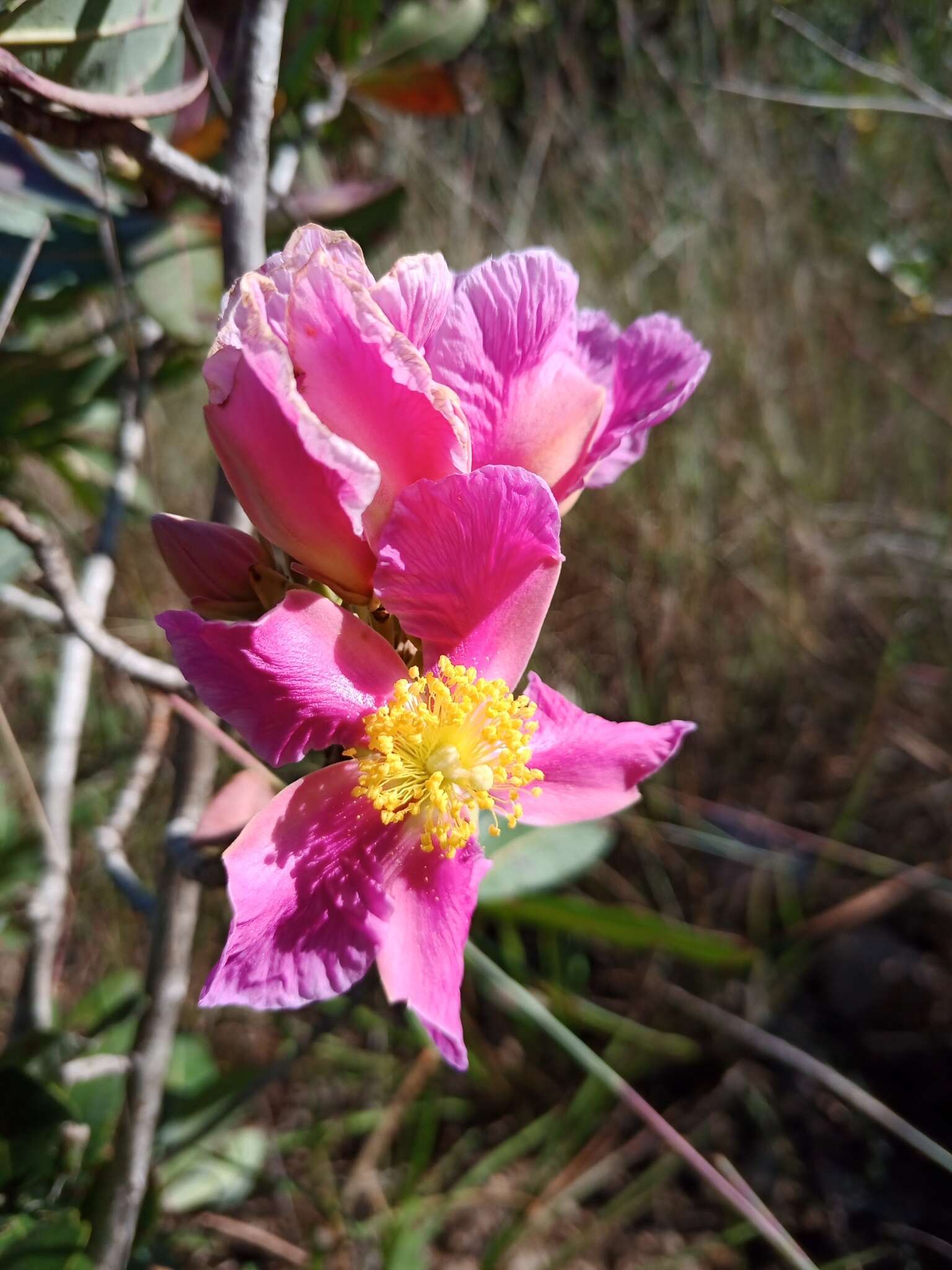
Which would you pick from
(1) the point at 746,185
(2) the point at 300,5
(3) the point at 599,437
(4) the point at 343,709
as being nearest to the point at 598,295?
(1) the point at 746,185

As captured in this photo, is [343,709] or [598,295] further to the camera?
[598,295]

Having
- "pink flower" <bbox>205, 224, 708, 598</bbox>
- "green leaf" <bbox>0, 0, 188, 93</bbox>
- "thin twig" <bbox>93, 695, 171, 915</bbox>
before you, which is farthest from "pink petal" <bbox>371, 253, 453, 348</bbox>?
"thin twig" <bbox>93, 695, 171, 915</bbox>

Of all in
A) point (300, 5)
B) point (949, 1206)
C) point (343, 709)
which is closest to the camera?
point (343, 709)

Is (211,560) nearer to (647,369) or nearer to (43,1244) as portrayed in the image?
(647,369)

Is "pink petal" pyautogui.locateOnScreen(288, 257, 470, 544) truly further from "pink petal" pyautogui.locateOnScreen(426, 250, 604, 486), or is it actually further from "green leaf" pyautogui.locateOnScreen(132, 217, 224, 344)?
"green leaf" pyautogui.locateOnScreen(132, 217, 224, 344)

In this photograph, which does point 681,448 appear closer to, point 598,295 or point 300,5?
point 598,295

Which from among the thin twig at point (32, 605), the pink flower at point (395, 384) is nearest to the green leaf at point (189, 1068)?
the thin twig at point (32, 605)
